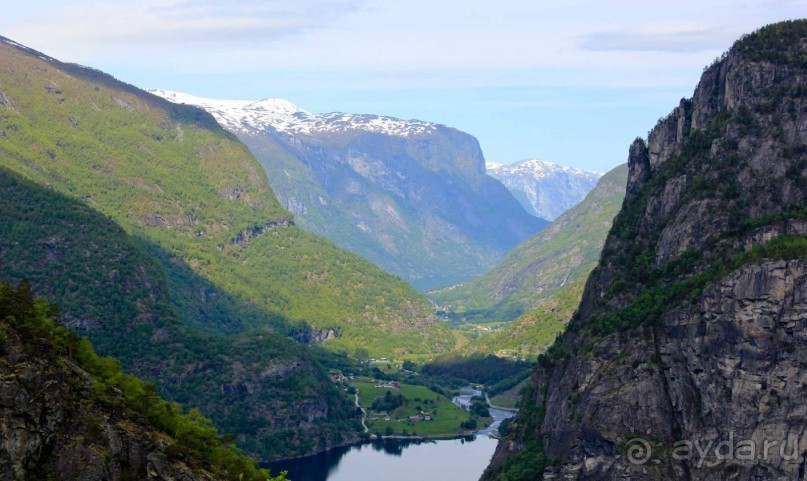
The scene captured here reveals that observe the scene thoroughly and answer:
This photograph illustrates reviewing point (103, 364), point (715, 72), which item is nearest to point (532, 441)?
point (715, 72)

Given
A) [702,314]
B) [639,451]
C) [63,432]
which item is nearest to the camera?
[63,432]

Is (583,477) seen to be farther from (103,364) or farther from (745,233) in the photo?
(103,364)

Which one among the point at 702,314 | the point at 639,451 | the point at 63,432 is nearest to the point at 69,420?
the point at 63,432

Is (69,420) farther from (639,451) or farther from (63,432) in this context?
(639,451)

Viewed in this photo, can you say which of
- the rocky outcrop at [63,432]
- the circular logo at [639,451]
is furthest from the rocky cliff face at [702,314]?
the rocky outcrop at [63,432]

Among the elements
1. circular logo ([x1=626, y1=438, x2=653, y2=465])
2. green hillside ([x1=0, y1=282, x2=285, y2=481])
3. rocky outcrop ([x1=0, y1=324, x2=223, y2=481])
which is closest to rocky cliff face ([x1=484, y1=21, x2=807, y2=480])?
circular logo ([x1=626, y1=438, x2=653, y2=465])

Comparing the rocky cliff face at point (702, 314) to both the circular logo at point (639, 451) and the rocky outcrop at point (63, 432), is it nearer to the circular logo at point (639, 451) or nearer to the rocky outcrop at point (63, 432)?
the circular logo at point (639, 451)
